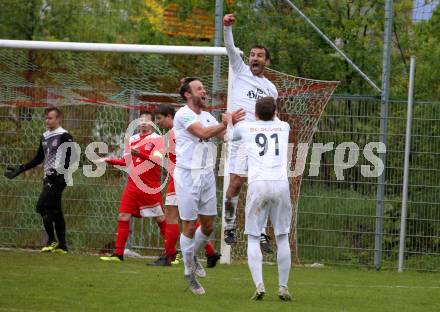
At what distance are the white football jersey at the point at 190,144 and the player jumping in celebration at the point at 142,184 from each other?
396cm

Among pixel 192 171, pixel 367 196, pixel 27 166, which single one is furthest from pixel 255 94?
pixel 27 166

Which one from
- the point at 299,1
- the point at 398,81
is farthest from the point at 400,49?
the point at 299,1

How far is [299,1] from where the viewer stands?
1761 cm

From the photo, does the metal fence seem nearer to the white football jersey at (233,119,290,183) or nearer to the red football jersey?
the red football jersey

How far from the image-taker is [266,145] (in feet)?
30.9

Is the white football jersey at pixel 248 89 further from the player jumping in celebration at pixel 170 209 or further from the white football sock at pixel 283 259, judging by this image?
the white football sock at pixel 283 259

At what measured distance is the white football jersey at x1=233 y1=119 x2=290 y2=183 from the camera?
9430 millimetres

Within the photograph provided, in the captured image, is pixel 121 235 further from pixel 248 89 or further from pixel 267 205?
pixel 267 205

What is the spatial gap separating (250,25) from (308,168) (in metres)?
2.91

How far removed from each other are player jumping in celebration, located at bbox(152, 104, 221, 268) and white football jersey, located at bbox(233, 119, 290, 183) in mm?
3198

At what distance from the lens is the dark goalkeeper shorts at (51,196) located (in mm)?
14602

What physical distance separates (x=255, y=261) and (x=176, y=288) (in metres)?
1.46

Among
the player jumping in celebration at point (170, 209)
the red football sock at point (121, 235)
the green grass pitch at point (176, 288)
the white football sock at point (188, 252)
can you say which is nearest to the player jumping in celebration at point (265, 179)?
the green grass pitch at point (176, 288)

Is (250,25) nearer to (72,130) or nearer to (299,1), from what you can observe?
(299,1)
